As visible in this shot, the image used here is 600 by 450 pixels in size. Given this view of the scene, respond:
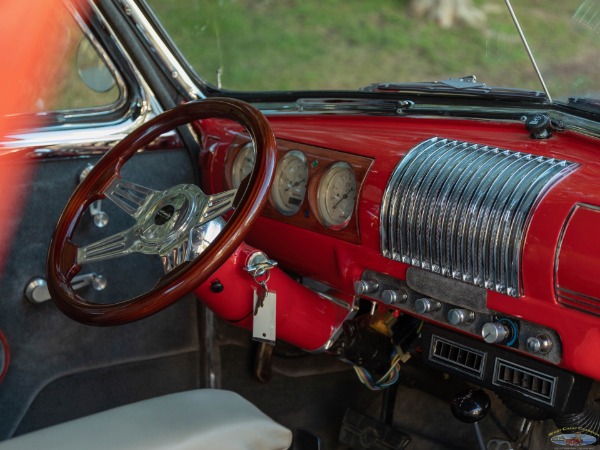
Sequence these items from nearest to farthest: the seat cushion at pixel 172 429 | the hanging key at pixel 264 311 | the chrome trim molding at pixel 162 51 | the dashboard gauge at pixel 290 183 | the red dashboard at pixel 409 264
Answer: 1. the red dashboard at pixel 409 264
2. the seat cushion at pixel 172 429
3. the hanging key at pixel 264 311
4. the dashboard gauge at pixel 290 183
5. the chrome trim molding at pixel 162 51

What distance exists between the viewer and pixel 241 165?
8.07ft

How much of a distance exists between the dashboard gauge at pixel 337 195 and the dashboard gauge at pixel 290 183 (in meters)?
0.07

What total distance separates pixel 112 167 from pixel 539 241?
3.30 feet

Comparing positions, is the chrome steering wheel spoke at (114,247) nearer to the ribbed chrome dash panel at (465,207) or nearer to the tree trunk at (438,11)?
the ribbed chrome dash panel at (465,207)

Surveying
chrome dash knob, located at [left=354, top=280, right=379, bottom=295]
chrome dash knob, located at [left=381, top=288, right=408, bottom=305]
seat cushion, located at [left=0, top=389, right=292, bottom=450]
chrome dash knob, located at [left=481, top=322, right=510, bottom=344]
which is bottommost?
seat cushion, located at [left=0, top=389, right=292, bottom=450]

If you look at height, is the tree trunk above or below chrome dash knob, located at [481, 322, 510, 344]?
above

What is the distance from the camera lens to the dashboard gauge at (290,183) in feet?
7.51

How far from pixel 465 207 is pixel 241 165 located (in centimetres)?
79

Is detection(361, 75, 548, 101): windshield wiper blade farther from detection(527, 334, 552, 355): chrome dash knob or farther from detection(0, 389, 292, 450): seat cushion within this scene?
detection(0, 389, 292, 450): seat cushion

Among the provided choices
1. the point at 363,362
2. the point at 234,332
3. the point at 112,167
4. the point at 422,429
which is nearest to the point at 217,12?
the point at 112,167

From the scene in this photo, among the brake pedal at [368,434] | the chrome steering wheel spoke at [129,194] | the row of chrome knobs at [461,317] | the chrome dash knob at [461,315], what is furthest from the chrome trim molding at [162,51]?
the chrome dash knob at [461,315]

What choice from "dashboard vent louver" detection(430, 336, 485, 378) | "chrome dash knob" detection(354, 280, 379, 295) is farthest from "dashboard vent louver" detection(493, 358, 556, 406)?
"chrome dash knob" detection(354, 280, 379, 295)

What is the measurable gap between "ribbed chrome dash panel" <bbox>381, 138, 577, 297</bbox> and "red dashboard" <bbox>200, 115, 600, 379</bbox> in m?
0.02

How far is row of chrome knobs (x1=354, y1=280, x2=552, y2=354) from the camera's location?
1.78 metres
